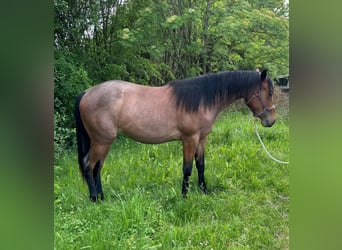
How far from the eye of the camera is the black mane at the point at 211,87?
5.36 feet

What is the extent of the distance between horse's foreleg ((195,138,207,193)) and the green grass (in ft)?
0.08

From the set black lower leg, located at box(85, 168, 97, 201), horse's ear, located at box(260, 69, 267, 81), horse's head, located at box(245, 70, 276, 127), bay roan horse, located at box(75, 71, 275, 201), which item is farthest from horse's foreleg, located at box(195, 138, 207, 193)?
black lower leg, located at box(85, 168, 97, 201)

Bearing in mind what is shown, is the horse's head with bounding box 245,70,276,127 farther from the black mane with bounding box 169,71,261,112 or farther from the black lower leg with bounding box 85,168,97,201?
the black lower leg with bounding box 85,168,97,201

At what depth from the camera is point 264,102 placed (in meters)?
1.63

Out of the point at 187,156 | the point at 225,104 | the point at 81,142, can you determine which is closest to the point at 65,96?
the point at 81,142

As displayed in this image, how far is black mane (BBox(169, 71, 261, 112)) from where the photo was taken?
1.63m

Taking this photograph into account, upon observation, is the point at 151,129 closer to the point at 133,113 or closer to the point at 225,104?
the point at 133,113

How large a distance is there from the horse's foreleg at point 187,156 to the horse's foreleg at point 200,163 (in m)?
0.02

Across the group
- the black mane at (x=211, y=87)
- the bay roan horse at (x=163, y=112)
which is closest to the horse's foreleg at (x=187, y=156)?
the bay roan horse at (x=163, y=112)
